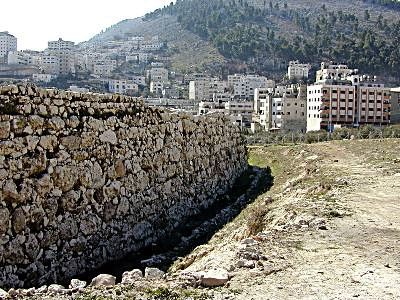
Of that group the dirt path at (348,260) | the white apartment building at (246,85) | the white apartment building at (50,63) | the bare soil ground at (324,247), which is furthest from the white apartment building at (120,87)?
the dirt path at (348,260)

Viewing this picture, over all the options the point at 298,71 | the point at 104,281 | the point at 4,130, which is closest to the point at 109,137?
the point at 4,130

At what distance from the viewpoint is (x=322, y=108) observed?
8712cm

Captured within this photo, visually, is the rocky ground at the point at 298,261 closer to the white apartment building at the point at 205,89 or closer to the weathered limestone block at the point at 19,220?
the weathered limestone block at the point at 19,220

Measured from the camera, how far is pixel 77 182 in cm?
1227

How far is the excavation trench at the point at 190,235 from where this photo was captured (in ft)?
41.2

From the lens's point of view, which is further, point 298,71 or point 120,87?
point 298,71

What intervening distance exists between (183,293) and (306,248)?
3.06m

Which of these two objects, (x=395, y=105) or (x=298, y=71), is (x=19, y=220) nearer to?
(x=395, y=105)

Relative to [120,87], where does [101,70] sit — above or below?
above

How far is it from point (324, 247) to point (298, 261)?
3.39ft

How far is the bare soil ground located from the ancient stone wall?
2.18 m

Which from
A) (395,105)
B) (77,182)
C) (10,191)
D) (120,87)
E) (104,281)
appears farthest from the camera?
(120,87)

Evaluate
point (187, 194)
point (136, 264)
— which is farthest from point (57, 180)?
point (187, 194)

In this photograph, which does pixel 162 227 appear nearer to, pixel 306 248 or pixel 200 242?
pixel 200 242
